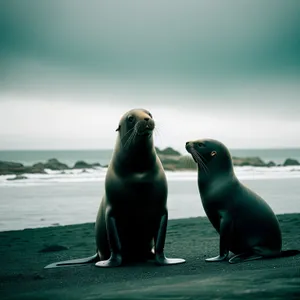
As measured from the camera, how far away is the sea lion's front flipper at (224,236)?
205 inches

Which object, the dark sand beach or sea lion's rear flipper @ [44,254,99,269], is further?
sea lion's rear flipper @ [44,254,99,269]

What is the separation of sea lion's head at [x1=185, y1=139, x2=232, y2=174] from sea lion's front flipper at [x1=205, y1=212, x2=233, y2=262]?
544 mm

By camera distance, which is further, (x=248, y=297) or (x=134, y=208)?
(x=134, y=208)

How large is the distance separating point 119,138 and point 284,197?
9005 millimetres

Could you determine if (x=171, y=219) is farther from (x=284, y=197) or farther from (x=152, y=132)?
(x=284, y=197)

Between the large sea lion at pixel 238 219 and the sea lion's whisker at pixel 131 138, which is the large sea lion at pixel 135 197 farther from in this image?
the large sea lion at pixel 238 219

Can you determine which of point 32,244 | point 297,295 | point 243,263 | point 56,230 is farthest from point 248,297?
point 56,230

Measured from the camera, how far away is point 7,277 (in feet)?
15.9

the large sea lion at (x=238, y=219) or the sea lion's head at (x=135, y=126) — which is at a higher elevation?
the sea lion's head at (x=135, y=126)

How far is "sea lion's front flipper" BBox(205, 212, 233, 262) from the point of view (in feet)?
17.1

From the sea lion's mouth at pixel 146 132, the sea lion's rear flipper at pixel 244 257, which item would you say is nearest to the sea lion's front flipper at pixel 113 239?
the sea lion's mouth at pixel 146 132

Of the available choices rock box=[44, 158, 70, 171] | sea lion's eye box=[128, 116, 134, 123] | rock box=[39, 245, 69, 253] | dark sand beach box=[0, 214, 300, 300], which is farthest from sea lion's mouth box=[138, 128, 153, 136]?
rock box=[44, 158, 70, 171]

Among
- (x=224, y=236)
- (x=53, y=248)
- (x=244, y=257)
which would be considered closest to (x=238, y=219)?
(x=224, y=236)

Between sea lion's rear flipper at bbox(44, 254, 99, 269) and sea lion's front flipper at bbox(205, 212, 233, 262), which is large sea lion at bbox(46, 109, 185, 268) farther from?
sea lion's front flipper at bbox(205, 212, 233, 262)
